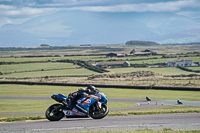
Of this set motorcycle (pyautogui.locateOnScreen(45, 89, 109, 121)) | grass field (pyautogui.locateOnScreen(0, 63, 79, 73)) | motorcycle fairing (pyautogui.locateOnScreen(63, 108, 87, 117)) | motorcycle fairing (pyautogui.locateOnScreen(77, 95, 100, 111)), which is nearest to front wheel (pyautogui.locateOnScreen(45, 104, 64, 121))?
motorcycle (pyautogui.locateOnScreen(45, 89, 109, 121))

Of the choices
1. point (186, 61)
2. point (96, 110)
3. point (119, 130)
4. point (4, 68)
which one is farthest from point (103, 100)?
point (186, 61)

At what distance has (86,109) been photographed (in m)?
16.9

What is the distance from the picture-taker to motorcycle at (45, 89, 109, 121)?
55.4ft

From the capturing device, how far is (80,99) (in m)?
17.1

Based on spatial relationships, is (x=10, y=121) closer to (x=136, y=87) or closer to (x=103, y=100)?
(x=103, y=100)

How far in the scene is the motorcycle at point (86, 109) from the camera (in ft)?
55.4

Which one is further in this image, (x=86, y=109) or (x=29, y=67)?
(x=29, y=67)

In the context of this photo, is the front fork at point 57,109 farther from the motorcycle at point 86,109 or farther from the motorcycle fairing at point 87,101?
the motorcycle fairing at point 87,101

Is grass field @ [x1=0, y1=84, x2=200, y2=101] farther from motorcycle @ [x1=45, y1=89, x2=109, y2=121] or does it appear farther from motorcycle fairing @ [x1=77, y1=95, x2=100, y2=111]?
motorcycle fairing @ [x1=77, y1=95, x2=100, y2=111]

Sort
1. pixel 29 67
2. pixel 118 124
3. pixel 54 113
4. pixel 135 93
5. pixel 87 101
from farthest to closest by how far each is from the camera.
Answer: pixel 29 67
pixel 135 93
pixel 54 113
pixel 87 101
pixel 118 124

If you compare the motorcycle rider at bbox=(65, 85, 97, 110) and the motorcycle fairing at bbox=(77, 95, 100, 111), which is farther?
the motorcycle rider at bbox=(65, 85, 97, 110)

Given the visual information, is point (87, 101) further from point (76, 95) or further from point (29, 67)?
point (29, 67)

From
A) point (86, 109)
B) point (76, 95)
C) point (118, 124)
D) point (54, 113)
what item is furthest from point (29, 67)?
point (118, 124)

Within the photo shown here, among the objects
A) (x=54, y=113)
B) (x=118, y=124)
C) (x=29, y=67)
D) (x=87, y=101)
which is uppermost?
(x=87, y=101)
